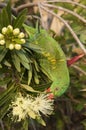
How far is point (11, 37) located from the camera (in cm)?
109

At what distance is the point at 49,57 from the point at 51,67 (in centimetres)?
4

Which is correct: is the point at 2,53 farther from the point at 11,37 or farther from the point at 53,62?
the point at 53,62

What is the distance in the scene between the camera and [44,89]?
3.77ft

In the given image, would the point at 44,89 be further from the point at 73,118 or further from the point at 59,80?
the point at 73,118

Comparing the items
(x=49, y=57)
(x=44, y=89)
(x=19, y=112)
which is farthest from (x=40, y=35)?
(x=19, y=112)

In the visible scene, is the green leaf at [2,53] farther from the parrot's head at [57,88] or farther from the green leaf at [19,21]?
the parrot's head at [57,88]

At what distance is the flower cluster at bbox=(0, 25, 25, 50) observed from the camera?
3.53 ft

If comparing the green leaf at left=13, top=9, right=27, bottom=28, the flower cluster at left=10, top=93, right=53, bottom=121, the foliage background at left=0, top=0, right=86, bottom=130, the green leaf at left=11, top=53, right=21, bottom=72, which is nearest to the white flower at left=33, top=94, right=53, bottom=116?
the flower cluster at left=10, top=93, right=53, bottom=121

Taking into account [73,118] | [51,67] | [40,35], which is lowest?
[73,118]

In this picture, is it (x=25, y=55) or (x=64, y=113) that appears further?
(x=64, y=113)

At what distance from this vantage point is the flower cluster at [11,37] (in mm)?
1077

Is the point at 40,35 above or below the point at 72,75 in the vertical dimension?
above

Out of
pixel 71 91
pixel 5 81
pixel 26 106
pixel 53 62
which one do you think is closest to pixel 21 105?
pixel 26 106

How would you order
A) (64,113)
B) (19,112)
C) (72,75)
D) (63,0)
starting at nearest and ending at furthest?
(19,112) < (63,0) < (72,75) < (64,113)
